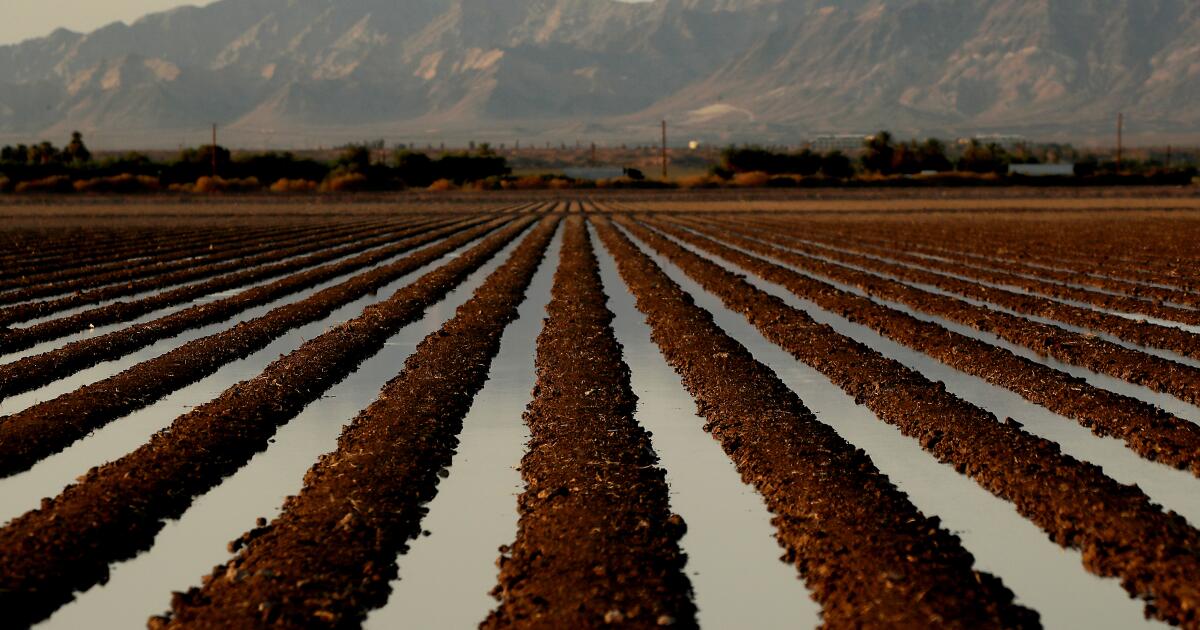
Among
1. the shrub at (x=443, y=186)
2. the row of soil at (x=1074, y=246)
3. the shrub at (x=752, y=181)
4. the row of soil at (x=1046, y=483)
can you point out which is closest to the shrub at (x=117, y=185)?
the shrub at (x=443, y=186)

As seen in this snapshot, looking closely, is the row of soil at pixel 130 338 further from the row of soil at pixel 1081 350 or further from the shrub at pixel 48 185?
the shrub at pixel 48 185

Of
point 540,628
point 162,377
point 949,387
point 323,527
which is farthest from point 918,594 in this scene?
point 162,377

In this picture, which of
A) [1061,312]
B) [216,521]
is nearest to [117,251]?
[1061,312]

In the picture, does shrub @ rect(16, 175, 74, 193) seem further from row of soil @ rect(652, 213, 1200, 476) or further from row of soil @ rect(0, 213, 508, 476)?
row of soil @ rect(0, 213, 508, 476)

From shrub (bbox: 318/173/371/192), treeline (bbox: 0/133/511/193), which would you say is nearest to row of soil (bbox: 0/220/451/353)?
shrub (bbox: 318/173/371/192)

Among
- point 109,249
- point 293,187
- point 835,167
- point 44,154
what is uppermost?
point 44,154

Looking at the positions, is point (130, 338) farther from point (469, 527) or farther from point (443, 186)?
point (443, 186)
